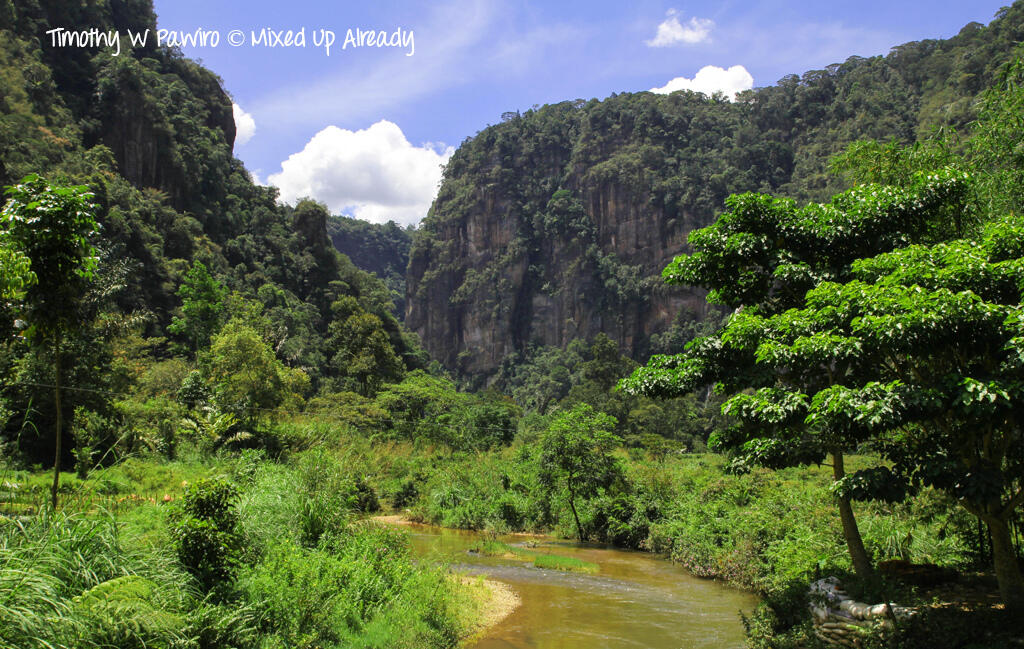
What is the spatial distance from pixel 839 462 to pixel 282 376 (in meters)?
27.9

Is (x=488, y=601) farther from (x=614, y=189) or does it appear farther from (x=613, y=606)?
(x=614, y=189)

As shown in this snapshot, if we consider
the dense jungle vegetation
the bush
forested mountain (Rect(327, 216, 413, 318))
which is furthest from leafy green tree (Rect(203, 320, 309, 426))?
forested mountain (Rect(327, 216, 413, 318))

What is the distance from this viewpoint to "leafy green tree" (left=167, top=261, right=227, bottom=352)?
39938 millimetres

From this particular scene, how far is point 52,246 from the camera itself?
26.0 ft

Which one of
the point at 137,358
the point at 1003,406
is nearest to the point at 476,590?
the point at 1003,406

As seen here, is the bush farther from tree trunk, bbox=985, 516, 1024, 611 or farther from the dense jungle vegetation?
tree trunk, bbox=985, 516, 1024, 611

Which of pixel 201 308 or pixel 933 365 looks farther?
pixel 201 308

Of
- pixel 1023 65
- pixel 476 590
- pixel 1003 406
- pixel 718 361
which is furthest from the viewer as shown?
pixel 476 590

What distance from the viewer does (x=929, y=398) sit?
22.8 feet

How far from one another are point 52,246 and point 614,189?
110152 mm

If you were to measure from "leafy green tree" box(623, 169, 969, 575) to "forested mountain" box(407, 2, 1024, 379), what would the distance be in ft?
265

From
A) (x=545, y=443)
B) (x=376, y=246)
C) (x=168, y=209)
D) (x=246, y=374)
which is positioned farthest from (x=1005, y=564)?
(x=376, y=246)

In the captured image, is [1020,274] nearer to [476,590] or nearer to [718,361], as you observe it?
[718,361]

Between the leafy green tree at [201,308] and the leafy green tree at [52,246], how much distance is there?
3376 cm
